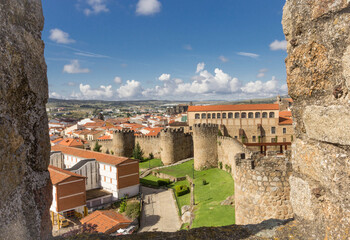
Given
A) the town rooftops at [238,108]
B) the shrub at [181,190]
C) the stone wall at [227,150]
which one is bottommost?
the shrub at [181,190]

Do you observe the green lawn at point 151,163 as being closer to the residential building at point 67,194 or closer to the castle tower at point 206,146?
the castle tower at point 206,146

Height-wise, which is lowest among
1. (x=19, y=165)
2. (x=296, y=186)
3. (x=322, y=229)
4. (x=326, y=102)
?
(x=322, y=229)

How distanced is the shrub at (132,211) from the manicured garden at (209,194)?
3.39 meters

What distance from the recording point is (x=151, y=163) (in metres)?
36.8

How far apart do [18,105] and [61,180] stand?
20.9m

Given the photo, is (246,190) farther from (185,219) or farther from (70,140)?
(70,140)

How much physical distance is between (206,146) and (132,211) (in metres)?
10.4

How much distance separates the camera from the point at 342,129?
1.97 m


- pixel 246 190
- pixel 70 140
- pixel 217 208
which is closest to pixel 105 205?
pixel 217 208

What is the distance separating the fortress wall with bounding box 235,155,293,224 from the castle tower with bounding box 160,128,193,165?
26.4 m

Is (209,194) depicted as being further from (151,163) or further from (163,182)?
(151,163)

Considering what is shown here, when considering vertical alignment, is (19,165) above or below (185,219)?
above


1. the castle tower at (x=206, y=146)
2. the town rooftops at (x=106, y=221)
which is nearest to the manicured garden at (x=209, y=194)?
the castle tower at (x=206, y=146)

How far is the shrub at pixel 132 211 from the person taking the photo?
20.0 meters
